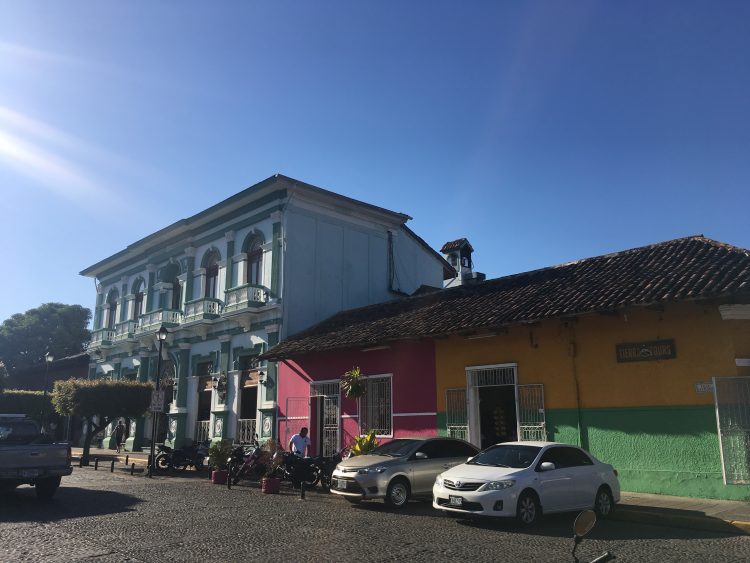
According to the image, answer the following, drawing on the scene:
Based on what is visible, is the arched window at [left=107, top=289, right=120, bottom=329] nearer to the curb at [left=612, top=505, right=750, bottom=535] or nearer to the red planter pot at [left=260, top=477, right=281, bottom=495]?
the red planter pot at [left=260, top=477, right=281, bottom=495]

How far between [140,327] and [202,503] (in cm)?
2015

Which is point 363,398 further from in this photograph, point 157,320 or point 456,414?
point 157,320

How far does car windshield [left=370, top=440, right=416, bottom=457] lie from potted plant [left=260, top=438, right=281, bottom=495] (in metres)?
2.94

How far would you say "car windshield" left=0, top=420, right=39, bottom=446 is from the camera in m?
13.2

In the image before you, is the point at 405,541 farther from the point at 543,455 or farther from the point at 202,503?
the point at 202,503

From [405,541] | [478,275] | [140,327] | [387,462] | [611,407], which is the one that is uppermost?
[478,275]

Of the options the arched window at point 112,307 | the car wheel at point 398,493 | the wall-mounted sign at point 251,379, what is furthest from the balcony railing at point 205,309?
the car wheel at point 398,493

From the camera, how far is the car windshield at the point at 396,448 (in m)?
12.8

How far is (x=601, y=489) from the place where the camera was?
10906 mm

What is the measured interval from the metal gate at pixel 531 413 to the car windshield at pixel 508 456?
12.4 feet

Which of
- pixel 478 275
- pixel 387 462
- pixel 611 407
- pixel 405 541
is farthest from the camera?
pixel 478 275

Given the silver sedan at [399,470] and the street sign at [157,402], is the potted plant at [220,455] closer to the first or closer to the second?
the street sign at [157,402]

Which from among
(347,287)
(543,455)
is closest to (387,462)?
(543,455)

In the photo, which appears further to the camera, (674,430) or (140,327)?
(140,327)
